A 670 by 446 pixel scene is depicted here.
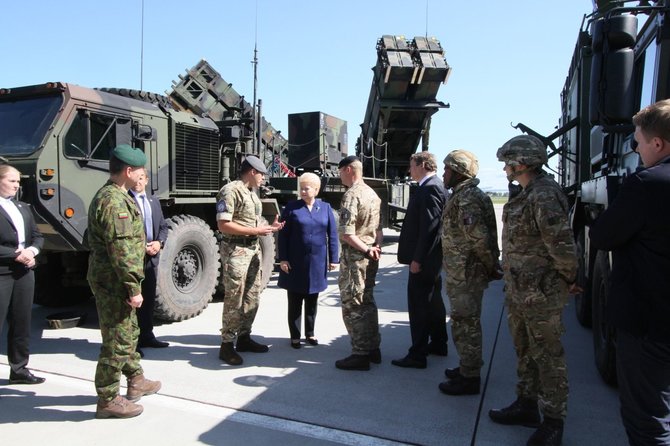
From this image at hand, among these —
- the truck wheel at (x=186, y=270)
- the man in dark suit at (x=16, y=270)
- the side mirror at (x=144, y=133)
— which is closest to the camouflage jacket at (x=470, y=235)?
the man in dark suit at (x=16, y=270)

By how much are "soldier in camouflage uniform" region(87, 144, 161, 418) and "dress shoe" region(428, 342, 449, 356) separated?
2386 millimetres

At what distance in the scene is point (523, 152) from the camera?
296 cm

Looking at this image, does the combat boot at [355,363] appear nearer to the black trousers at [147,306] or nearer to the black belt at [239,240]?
the black belt at [239,240]

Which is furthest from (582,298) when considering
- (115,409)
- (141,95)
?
(141,95)

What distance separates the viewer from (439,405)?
3.47 m

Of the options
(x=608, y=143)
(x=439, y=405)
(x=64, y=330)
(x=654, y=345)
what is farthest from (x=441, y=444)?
(x=64, y=330)

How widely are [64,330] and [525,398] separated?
4429 millimetres

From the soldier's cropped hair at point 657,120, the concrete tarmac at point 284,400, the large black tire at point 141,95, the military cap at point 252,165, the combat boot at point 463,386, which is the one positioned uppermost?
the large black tire at point 141,95

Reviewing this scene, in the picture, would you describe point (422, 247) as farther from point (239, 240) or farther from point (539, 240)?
point (239, 240)

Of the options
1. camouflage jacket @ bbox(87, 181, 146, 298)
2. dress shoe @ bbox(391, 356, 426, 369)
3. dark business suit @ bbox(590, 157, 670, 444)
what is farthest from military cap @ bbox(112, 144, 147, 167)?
dark business suit @ bbox(590, 157, 670, 444)

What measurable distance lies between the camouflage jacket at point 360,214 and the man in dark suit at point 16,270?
2.29 meters

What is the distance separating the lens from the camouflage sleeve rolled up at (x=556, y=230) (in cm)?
278

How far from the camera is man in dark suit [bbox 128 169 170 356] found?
4688mm

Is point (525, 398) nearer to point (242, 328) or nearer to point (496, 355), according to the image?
point (496, 355)
